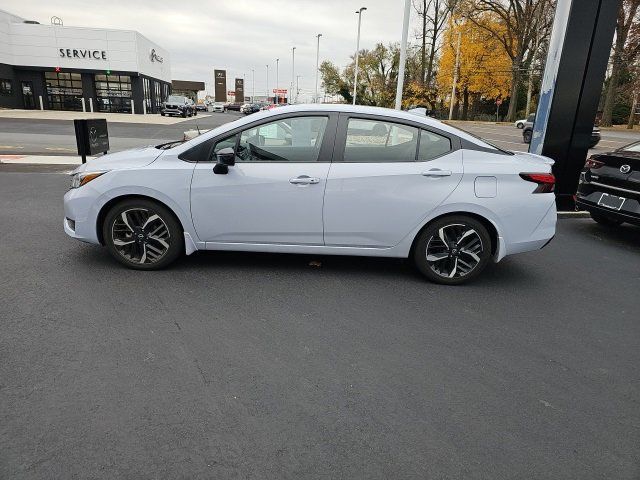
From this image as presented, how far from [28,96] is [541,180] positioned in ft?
161

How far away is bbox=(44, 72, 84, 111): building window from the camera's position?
140ft

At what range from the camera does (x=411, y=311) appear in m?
3.97

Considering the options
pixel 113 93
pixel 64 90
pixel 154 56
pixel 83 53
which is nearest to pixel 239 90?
pixel 154 56

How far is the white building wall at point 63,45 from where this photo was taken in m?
40.6

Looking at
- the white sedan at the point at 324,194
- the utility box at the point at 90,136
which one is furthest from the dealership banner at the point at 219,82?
the white sedan at the point at 324,194

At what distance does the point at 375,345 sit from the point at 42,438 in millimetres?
2091

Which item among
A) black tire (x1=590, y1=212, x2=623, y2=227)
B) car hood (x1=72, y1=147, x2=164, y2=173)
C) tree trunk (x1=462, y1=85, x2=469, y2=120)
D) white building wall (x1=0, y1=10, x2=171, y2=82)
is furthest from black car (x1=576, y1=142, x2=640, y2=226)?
tree trunk (x1=462, y1=85, x2=469, y2=120)

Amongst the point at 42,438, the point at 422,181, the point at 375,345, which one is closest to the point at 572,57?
the point at 422,181

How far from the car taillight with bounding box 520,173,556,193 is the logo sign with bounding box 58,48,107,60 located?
47.0 meters

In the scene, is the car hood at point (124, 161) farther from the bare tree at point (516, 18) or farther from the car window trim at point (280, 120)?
the bare tree at point (516, 18)

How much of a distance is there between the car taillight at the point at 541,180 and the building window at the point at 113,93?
4706 cm

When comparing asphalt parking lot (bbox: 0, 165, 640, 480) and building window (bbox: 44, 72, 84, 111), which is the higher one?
building window (bbox: 44, 72, 84, 111)

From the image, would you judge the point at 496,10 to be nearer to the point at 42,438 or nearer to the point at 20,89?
the point at 20,89

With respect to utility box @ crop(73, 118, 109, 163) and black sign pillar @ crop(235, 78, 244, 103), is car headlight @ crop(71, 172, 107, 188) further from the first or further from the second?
black sign pillar @ crop(235, 78, 244, 103)
